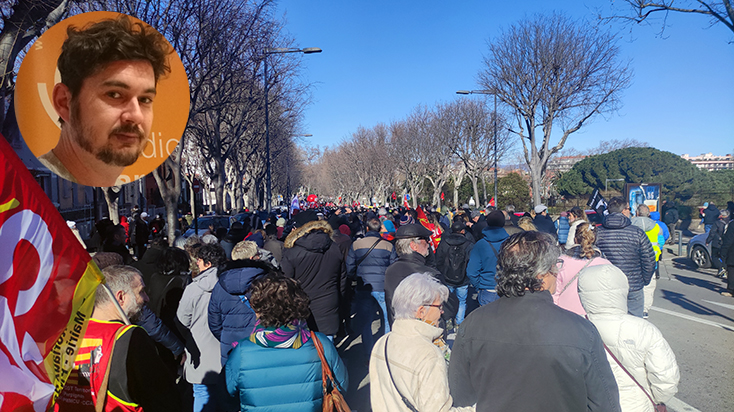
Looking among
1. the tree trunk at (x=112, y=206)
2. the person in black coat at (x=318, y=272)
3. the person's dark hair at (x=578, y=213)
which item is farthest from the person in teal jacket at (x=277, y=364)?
the tree trunk at (x=112, y=206)

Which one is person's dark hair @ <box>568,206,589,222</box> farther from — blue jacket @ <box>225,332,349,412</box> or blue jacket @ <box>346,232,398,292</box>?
blue jacket @ <box>225,332,349,412</box>

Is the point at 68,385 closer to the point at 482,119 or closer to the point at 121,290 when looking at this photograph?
the point at 121,290

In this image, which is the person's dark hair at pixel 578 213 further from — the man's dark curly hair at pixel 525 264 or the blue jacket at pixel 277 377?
the blue jacket at pixel 277 377

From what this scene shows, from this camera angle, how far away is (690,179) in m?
39.0

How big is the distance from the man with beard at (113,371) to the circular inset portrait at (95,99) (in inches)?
71.2

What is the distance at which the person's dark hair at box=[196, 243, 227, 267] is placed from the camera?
4305mm

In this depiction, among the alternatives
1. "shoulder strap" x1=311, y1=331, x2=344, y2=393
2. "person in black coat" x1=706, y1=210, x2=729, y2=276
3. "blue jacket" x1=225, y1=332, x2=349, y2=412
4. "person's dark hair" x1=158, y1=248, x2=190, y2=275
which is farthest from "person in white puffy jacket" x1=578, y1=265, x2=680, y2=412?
"person in black coat" x1=706, y1=210, x2=729, y2=276

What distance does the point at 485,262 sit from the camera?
5777 millimetres

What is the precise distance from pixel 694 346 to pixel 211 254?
6300 mm

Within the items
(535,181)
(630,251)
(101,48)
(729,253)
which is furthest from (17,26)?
(535,181)

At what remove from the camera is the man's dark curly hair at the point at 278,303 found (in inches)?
106

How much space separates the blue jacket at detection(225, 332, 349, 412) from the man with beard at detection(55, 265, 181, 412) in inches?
20.9

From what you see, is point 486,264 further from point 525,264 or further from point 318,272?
point 525,264

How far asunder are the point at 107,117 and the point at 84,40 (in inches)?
23.0
